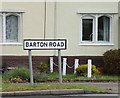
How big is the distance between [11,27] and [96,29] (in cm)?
482

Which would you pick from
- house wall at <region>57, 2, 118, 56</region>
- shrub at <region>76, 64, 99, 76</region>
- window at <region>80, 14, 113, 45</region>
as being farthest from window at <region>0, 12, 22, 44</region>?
shrub at <region>76, 64, 99, 76</region>

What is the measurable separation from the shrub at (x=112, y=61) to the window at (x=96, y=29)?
4.81 ft

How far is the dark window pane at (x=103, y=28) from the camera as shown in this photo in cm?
1897

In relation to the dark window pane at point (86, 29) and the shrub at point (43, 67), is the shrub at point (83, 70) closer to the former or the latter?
the shrub at point (43, 67)

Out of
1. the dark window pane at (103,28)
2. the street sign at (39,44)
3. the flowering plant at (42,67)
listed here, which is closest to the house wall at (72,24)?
the dark window pane at (103,28)

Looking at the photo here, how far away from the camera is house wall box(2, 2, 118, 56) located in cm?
1833

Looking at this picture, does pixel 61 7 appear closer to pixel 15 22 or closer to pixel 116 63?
pixel 15 22

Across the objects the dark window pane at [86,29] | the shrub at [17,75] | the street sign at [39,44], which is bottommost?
the shrub at [17,75]

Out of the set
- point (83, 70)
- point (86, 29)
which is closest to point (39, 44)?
point (83, 70)

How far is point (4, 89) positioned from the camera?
12.3 meters

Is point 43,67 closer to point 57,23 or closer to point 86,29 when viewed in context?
point 57,23

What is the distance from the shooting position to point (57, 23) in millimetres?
18406

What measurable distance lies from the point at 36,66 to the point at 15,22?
2.81 metres

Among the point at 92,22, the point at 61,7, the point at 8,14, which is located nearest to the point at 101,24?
the point at 92,22
